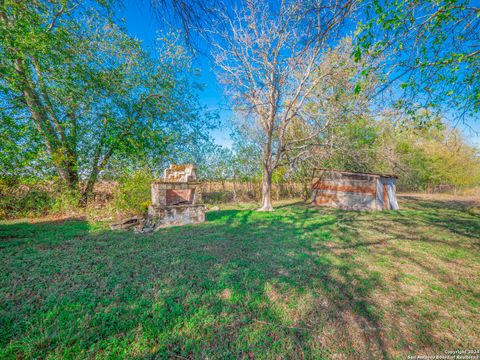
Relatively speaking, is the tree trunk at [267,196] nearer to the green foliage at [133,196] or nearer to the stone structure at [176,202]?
the stone structure at [176,202]

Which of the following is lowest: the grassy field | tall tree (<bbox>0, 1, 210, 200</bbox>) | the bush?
the grassy field

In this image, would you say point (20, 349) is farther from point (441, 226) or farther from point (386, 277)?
point (441, 226)

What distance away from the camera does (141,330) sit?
1743mm

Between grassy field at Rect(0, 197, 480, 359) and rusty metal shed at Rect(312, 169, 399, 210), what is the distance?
5.46 m

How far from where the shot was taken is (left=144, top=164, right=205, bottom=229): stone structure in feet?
18.8

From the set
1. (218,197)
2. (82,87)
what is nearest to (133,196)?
(82,87)

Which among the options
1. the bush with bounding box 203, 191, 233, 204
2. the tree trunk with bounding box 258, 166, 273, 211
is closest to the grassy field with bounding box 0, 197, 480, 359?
the tree trunk with bounding box 258, 166, 273, 211

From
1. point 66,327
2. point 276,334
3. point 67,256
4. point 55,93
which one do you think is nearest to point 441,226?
point 276,334

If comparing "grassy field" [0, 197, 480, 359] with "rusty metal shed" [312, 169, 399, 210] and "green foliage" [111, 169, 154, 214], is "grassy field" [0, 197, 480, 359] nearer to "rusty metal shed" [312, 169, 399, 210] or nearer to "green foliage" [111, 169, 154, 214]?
"green foliage" [111, 169, 154, 214]

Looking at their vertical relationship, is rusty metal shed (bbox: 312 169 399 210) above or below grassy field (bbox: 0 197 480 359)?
above

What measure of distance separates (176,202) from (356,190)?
31.8 ft

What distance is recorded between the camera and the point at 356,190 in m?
9.98

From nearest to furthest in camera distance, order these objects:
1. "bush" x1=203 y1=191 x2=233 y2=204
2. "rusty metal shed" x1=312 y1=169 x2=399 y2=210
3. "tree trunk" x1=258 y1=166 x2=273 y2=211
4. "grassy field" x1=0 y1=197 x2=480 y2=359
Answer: "grassy field" x1=0 y1=197 x2=480 y2=359
"tree trunk" x1=258 y1=166 x2=273 y2=211
"rusty metal shed" x1=312 y1=169 x2=399 y2=210
"bush" x1=203 y1=191 x2=233 y2=204

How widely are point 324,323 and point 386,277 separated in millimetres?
1763
